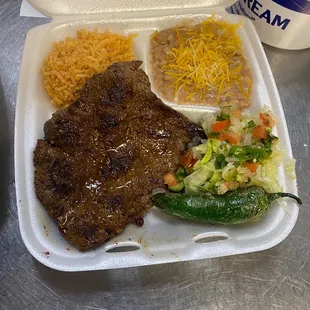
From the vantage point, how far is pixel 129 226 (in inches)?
79.7

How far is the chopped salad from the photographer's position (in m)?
1.96

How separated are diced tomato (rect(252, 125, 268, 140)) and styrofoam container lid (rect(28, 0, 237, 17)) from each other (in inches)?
34.6

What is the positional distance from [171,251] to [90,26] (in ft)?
4.48

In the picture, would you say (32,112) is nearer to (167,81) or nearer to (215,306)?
(167,81)

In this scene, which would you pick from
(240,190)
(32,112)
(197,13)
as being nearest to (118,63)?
(32,112)

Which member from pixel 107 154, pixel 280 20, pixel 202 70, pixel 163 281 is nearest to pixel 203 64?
pixel 202 70

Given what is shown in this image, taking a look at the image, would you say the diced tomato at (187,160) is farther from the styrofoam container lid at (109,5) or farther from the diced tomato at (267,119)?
the styrofoam container lid at (109,5)

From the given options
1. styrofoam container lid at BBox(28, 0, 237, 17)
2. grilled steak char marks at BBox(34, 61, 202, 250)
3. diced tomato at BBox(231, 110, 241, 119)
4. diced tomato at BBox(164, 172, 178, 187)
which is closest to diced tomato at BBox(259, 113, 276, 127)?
diced tomato at BBox(231, 110, 241, 119)

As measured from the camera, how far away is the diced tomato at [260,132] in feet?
6.68

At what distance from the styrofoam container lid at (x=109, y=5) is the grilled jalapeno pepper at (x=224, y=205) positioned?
3.94ft

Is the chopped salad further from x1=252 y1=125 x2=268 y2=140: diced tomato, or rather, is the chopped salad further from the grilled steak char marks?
the grilled steak char marks

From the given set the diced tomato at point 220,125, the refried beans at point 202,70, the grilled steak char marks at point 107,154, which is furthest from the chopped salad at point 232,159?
the refried beans at point 202,70

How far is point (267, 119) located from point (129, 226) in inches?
34.7

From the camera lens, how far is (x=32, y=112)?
2.12 metres
